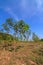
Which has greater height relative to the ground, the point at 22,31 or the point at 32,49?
the point at 22,31

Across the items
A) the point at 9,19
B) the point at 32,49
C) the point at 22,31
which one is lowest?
the point at 32,49

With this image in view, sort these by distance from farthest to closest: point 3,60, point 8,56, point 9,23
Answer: point 9,23 < point 8,56 < point 3,60

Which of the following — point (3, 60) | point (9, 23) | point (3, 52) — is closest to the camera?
point (3, 60)

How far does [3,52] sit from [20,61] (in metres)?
1.30

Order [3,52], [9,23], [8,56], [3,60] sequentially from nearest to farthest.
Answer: [3,60] → [8,56] → [3,52] → [9,23]

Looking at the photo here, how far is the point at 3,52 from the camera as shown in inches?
322

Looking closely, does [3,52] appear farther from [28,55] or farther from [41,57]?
[41,57]

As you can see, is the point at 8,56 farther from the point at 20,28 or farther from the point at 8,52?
the point at 20,28

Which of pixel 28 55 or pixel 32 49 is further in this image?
pixel 32 49

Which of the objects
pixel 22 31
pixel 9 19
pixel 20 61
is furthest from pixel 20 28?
pixel 20 61

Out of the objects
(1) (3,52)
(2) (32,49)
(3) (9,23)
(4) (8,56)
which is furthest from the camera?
(3) (9,23)

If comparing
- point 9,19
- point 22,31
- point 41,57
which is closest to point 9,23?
point 9,19

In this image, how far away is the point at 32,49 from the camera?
884 centimetres

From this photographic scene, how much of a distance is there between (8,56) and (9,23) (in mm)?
12178
